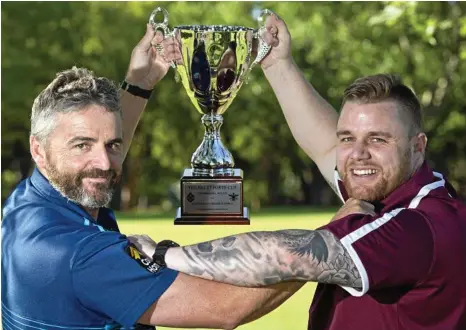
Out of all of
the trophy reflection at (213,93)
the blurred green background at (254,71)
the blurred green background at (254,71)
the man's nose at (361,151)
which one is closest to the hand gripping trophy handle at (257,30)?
the trophy reflection at (213,93)

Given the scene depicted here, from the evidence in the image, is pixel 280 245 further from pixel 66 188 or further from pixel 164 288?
pixel 66 188

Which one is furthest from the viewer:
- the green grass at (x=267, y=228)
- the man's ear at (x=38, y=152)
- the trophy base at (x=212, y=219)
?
the green grass at (x=267, y=228)

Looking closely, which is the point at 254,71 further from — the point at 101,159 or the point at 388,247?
the point at 388,247

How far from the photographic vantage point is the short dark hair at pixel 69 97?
8.28 feet

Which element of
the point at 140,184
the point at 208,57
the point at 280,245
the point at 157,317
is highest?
the point at 208,57

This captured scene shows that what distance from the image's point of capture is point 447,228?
234cm

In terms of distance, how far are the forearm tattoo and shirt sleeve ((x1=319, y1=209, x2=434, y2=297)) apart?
3 centimetres

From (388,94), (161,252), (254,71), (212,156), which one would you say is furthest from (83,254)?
(254,71)

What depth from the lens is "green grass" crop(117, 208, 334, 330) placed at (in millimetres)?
9508

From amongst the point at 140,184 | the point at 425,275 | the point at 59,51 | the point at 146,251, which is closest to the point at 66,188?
the point at 146,251

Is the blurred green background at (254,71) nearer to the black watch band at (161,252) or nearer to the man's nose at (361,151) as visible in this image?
the man's nose at (361,151)

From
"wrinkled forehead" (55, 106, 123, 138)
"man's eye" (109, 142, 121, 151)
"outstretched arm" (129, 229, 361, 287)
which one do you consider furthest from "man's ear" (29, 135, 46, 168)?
"outstretched arm" (129, 229, 361, 287)

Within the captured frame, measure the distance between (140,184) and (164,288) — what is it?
96.6 ft

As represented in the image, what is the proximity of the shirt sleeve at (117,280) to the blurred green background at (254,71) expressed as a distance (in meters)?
21.0
